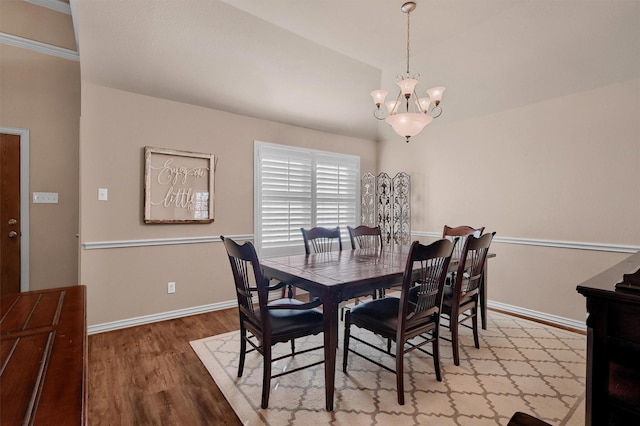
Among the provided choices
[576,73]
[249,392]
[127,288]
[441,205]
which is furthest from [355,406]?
[576,73]

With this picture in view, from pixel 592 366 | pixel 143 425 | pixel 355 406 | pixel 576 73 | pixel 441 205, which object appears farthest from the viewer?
pixel 441 205

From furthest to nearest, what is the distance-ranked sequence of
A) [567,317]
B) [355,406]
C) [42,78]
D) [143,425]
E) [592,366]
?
[42,78], [567,317], [355,406], [143,425], [592,366]

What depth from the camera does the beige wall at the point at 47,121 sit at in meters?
3.40

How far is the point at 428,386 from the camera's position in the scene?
7.21ft

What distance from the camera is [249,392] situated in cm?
211

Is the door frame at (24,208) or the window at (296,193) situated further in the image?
the window at (296,193)

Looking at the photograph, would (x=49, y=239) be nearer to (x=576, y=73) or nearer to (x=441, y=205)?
(x=441, y=205)

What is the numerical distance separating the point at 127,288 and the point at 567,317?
4602 mm

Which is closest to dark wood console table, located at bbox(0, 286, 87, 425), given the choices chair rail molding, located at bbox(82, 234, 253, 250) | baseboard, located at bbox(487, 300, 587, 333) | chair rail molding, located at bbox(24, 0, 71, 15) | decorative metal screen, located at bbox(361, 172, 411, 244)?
chair rail molding, located at bbox(82, 234, 253, 250)

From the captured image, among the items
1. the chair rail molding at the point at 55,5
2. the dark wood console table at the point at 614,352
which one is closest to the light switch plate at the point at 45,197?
the chair rail molding at the point at 55,5

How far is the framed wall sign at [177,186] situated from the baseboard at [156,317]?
3.32ft

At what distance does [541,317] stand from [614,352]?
2.81 metres

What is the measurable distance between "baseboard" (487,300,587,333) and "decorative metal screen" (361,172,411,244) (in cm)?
147

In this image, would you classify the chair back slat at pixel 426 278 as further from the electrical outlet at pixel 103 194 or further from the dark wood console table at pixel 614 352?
the electrical outlet at pixel 103 194
